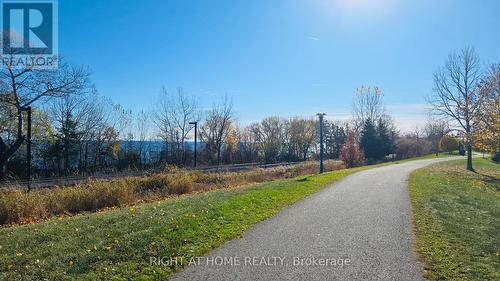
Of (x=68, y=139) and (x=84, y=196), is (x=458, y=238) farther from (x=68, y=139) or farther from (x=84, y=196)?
(x=68, y=139)

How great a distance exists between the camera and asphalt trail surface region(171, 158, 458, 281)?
15.5 ft

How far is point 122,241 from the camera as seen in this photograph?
5.95 meters

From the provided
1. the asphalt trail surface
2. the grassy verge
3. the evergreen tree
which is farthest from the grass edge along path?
the evergreen tree

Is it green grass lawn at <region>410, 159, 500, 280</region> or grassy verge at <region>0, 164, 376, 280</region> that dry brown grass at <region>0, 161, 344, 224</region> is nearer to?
grassy verge at <region>0, 164, 376, 280</region>

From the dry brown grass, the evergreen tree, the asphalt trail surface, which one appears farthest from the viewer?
the evergreen tree

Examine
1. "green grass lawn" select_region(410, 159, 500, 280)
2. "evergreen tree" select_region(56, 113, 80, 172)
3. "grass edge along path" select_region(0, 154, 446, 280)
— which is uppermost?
"evergreen tree" select_region(56, 113, 80, 172)

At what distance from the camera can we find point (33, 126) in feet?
102

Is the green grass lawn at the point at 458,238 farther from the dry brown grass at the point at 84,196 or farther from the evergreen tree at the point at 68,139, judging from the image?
the evergreen tree at the point at 68,139

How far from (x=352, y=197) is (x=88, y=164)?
32.9 meters

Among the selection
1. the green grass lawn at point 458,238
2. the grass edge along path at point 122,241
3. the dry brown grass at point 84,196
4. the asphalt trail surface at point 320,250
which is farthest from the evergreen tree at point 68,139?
the green grass lawn at point 458,238

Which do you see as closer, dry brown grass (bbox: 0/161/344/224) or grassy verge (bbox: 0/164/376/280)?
grassy verge (bbox: 0/164/376/280)

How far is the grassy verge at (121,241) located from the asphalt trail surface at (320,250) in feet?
1.68

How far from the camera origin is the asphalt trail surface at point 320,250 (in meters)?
4.73

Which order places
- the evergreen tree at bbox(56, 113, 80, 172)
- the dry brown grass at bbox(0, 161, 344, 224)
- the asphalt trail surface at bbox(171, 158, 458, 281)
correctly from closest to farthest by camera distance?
the asphalt trail surface at bbox(171, 158, 458, 281) → the dry brown grass at bbox(0, 161, 344, 224) → the evergreen tree at bbox(56, 113, 80, 172)
